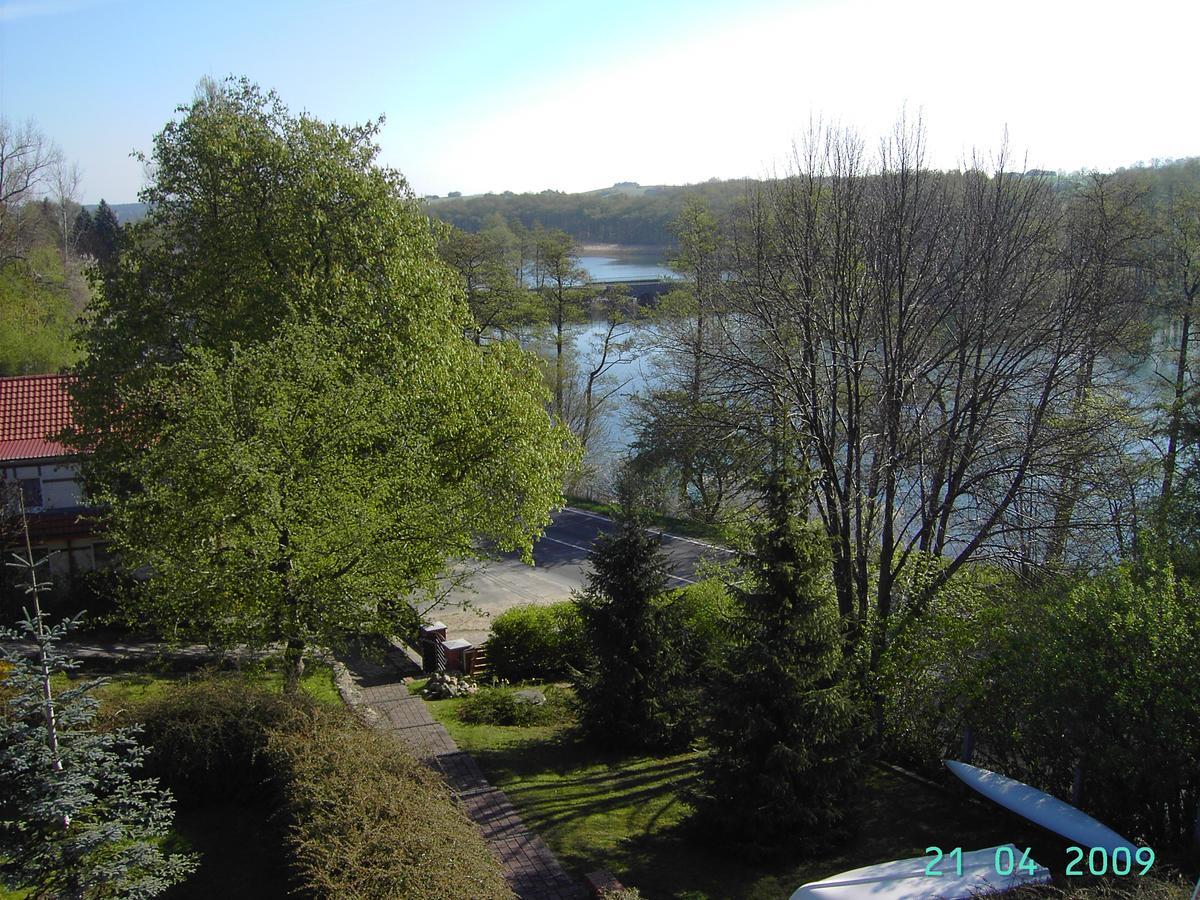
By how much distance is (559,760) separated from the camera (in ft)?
45.3

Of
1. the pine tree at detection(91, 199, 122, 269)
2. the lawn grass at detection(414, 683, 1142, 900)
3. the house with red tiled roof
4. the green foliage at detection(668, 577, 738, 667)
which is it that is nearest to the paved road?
the green foliage at detection(668, 577, 738, 667)

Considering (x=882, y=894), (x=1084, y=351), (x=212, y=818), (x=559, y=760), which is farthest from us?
(x=1084, y=351)

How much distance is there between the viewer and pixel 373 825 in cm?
784

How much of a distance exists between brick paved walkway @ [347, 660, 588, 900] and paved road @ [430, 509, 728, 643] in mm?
4909

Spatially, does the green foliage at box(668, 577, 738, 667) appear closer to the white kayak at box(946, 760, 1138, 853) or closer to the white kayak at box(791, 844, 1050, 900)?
the white kayak at box(946, 760, 1138, 853)

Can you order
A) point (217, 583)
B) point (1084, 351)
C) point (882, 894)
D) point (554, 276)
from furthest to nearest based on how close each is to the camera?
1. point (554, 276)
2. point (1084, 351)
3. point (217, 583)
4. point (882, 894)

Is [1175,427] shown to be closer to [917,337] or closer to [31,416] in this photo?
[917,337]

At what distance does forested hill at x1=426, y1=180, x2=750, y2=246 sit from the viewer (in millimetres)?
58719

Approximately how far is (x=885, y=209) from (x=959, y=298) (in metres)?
1.91

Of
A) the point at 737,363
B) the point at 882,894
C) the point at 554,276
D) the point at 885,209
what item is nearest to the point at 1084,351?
the point at 885,209

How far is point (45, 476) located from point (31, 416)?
8.19 feet

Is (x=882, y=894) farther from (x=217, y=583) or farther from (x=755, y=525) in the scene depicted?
(x=217, y=583)

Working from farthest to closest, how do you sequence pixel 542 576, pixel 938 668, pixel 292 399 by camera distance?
pixel 542 576, pixel 292 399, pixel 938 668

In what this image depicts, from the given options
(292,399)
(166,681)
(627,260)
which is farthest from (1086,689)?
(627,260)
